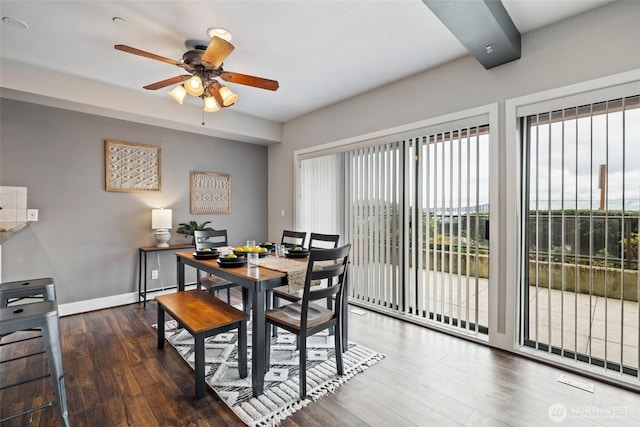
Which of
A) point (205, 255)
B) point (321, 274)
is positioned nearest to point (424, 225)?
point (321, 274)

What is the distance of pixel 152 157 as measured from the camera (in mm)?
4121

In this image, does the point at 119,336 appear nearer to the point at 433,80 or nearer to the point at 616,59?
the point at 433,80

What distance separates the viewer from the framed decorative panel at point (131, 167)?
12.4 feet

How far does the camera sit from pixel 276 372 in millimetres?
2244

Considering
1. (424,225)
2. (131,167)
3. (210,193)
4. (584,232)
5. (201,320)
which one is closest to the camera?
(201,320)

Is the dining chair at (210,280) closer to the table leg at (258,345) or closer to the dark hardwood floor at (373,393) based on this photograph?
Answer: the dark hardwood floor at (373,393)

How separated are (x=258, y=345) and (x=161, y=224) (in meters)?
2.70

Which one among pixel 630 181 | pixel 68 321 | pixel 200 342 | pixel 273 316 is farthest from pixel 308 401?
pixel 68 321

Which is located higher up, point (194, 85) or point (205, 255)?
point (194, 85)

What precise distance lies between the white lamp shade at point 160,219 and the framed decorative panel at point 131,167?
40 centimetres

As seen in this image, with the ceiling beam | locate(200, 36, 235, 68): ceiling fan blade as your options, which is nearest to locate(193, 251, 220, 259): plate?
locate(200, 36, 235, 68): ceiling fan blade

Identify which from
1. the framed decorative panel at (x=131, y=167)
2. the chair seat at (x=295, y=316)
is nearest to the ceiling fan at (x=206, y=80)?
the framed decorative panel at (x=131, y=167)

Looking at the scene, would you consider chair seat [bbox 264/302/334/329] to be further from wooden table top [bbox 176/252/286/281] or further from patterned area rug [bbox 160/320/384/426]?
patterned area rug [bbox 160/320/384/426]

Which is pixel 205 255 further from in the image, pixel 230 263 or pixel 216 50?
pixel 216 50
